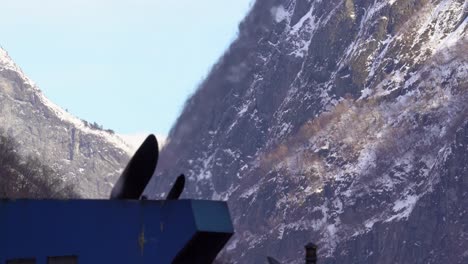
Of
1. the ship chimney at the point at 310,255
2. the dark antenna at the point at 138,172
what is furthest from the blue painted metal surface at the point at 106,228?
the ship chimney at the point at 310,255

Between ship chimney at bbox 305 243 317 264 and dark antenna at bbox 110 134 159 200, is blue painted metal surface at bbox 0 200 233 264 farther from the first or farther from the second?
ship chimney at bbox 305 243 317 264

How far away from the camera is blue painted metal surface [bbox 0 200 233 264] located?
33156 mm

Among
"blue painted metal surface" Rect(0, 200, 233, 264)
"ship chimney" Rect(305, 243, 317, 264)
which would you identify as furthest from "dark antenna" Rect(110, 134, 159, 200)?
"ship chimney" Rect(305, 243, 317, 264)

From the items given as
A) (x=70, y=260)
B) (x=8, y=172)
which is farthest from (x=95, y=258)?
(x=8, y=172)

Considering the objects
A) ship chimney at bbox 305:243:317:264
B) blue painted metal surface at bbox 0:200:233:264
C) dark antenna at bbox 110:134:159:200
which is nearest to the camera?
blue painted metal surface at bbox 0:200:233:264

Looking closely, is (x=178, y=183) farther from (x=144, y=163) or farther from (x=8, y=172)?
(x=8, y=172)

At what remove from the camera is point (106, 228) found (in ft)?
111

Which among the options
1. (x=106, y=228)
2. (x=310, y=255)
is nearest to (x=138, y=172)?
(x=106, y=228)

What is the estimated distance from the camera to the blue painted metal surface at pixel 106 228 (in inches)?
1305

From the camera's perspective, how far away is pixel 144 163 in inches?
1388

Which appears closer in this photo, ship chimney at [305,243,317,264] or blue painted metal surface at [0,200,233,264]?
blue painted metal surface at [0,200,233,264]

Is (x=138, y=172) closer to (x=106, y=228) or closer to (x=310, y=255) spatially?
(x=106, y=228)

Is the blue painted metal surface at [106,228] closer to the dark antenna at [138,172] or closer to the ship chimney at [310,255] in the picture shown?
the dark antenna at [138,172]

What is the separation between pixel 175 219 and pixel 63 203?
3.29 meters
